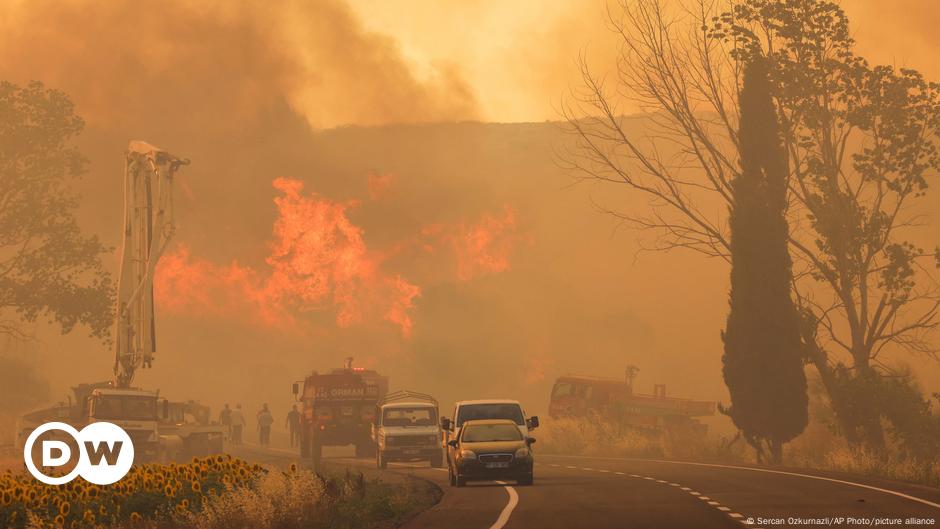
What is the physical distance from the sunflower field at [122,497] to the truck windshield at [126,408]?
55.4 feet

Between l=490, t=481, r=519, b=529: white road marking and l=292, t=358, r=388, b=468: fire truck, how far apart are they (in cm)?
1651

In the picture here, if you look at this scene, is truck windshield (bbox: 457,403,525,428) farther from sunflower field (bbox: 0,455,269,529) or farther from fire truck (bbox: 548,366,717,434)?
fire truck (bbox: 548,366,717,434)

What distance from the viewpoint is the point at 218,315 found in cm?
9556

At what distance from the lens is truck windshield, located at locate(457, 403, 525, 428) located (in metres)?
38.1

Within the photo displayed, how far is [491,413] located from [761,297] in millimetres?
9873

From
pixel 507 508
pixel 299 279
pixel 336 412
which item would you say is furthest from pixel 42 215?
pixel 507 508

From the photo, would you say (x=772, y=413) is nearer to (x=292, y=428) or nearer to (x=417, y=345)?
(x=292, y=428)

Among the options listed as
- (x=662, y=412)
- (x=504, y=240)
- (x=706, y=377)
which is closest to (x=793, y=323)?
(x=662, y=412)

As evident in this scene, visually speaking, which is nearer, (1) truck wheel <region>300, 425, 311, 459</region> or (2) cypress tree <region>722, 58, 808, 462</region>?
(2) cypress tree <region>722, 58, 808, 462</region>

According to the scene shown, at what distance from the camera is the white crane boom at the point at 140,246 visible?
136 feet

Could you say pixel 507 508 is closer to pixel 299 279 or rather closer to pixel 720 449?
pixel 720 449

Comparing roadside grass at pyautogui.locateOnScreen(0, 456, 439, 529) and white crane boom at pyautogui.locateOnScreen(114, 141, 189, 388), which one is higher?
white crane boom at pyautogui.locateOnScreen(114, 141, 189, 388)

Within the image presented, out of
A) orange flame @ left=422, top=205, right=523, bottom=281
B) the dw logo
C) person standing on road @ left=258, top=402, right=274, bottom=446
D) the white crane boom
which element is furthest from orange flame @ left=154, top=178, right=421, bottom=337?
the dw logo

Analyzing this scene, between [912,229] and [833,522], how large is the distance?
139 metres
